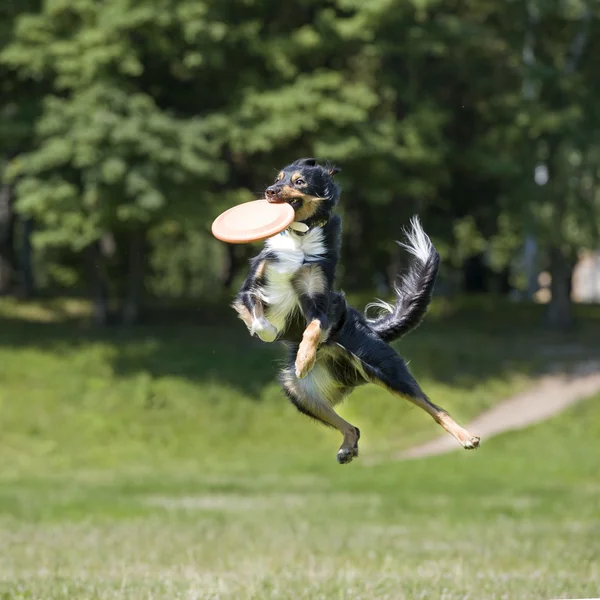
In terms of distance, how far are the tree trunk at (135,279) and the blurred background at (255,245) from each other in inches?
3.0

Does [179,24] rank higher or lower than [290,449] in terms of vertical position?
higher

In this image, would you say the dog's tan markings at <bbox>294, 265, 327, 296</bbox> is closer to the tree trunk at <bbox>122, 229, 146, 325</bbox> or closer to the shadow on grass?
the shadow on grass

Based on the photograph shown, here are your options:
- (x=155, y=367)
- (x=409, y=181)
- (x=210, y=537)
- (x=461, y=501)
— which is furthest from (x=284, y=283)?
(x=409, y=181)

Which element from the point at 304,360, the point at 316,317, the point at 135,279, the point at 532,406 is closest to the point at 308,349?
the point at 304,360

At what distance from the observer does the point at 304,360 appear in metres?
6.45

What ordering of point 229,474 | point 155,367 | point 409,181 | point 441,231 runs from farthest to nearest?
point 441,231, point 409,181, point 155,367, point 229,474

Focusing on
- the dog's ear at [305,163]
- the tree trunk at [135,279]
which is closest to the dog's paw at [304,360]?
the dog's ear at [305,163]

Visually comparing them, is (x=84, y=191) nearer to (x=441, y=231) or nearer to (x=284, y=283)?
(x=441, y=231)

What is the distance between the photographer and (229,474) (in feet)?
81.3

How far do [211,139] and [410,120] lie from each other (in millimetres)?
5612

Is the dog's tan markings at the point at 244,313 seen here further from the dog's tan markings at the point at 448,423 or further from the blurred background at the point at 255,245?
the blurred background at the point at 255,245

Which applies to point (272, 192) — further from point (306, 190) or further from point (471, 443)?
point (471, 443)

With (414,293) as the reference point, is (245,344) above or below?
below

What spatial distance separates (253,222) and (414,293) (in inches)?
56.4
